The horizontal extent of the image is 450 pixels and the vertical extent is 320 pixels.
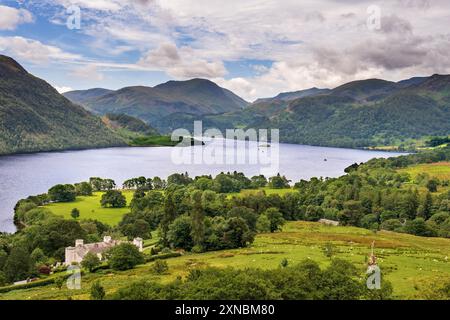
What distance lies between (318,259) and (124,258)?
20815mm

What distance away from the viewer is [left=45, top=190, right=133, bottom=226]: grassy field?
3708 inches

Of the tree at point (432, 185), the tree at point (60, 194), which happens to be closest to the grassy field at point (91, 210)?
the tree at point (60, 194)

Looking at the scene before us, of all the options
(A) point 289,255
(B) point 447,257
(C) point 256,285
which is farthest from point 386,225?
(C) point 256,285

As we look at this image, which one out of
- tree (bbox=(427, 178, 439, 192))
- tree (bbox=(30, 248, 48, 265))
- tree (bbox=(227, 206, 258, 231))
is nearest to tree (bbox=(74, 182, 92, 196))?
tree (bbox=(227, 206, 258, 231))

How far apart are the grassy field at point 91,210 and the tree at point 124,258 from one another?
1417 inches

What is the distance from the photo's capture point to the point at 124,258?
→ 5234cm

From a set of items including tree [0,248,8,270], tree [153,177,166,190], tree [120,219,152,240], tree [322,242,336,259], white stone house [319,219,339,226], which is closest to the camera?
tree [322,242,336,259]

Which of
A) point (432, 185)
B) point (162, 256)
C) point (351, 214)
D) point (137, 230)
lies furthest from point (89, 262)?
point (432, 185)

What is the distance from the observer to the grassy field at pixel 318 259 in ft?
129

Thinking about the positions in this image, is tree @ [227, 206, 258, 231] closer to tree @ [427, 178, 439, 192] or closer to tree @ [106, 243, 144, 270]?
tree @ [106, 243, 144, 270]

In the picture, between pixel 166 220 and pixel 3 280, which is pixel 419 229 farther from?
pixel 3 280

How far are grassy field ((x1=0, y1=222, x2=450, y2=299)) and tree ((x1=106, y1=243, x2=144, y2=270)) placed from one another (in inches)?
44.2

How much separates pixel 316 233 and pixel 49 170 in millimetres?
124586
